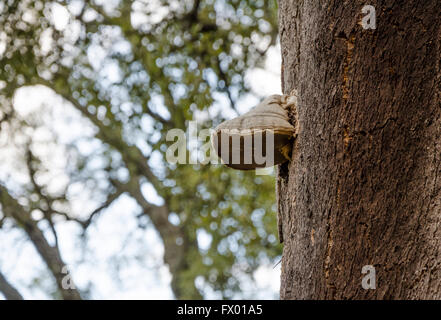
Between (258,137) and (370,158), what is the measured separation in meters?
0.33

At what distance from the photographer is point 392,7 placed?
137 cm

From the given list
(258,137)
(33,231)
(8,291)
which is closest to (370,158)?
(258,137)

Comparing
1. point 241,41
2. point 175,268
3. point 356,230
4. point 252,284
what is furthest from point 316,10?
point 175,268

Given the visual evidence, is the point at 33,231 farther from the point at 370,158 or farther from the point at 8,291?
the point at 370,158

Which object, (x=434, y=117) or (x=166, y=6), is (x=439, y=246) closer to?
(x=434, y=117)

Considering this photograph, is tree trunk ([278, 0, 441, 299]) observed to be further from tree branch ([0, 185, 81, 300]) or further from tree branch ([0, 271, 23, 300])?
tree branch ([0, 185, 81, 300])

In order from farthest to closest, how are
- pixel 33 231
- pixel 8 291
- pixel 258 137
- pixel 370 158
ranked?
pixel 33 231 < pixel 8 291 < pixel 258 137 < pixel 370 158

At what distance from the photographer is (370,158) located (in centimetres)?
131

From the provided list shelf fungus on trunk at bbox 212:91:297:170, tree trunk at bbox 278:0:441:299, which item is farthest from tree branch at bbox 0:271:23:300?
tree trunk at bbox 278:0:441:299

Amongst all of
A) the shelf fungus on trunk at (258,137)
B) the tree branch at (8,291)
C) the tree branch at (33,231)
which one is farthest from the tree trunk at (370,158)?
the tree branch at (33,231)

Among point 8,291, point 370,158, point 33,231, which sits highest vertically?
point 370,158

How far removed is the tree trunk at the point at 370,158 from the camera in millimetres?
1274
